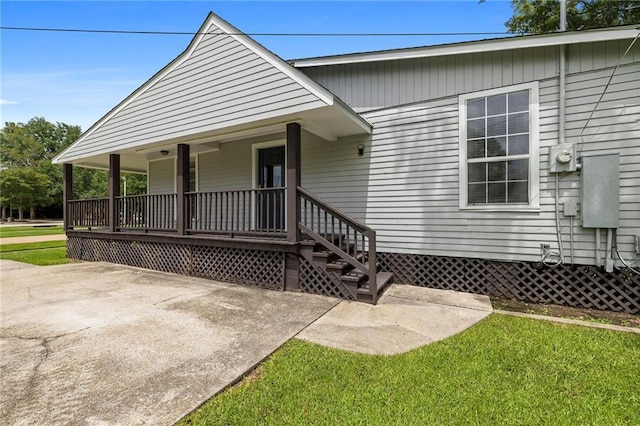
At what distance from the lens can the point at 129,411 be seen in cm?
215

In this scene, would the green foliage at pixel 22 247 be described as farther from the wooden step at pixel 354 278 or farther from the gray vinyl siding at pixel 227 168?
the wooden step at pixel 354 278

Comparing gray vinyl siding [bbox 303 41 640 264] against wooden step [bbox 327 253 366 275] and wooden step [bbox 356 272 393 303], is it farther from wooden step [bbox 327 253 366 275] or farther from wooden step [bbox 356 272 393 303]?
wooden step [bbox 327 253 366 275]

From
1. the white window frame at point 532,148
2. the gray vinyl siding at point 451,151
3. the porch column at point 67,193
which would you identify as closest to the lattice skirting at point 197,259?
the porch column at point 67,193

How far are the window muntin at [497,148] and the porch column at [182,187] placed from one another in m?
5.86

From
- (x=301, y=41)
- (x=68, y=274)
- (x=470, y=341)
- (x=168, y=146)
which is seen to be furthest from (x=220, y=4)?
(x=470, y=341)

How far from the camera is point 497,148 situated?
17.1 feet

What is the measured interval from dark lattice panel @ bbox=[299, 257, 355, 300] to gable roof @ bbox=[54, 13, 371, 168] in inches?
106

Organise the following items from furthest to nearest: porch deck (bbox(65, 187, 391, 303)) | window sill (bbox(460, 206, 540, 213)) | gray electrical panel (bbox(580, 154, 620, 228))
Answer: porch deck (bbox(65, 187, 391, 303)) → window sill (bbox(460, 206, 540, 213)) → gray electrical panel (bbox(580, 154, 620, 228))

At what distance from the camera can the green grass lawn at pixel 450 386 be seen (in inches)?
85.0

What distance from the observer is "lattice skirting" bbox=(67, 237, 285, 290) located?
5754 millimetres

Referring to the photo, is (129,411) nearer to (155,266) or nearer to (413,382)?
(413,382)

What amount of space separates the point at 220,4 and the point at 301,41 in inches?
104

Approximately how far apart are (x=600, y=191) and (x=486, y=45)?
2.89 m

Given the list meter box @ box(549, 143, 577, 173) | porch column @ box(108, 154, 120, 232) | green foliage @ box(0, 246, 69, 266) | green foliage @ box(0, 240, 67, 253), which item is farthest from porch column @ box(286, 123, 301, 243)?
green foliage @ box(0, 240, 67, 253)
